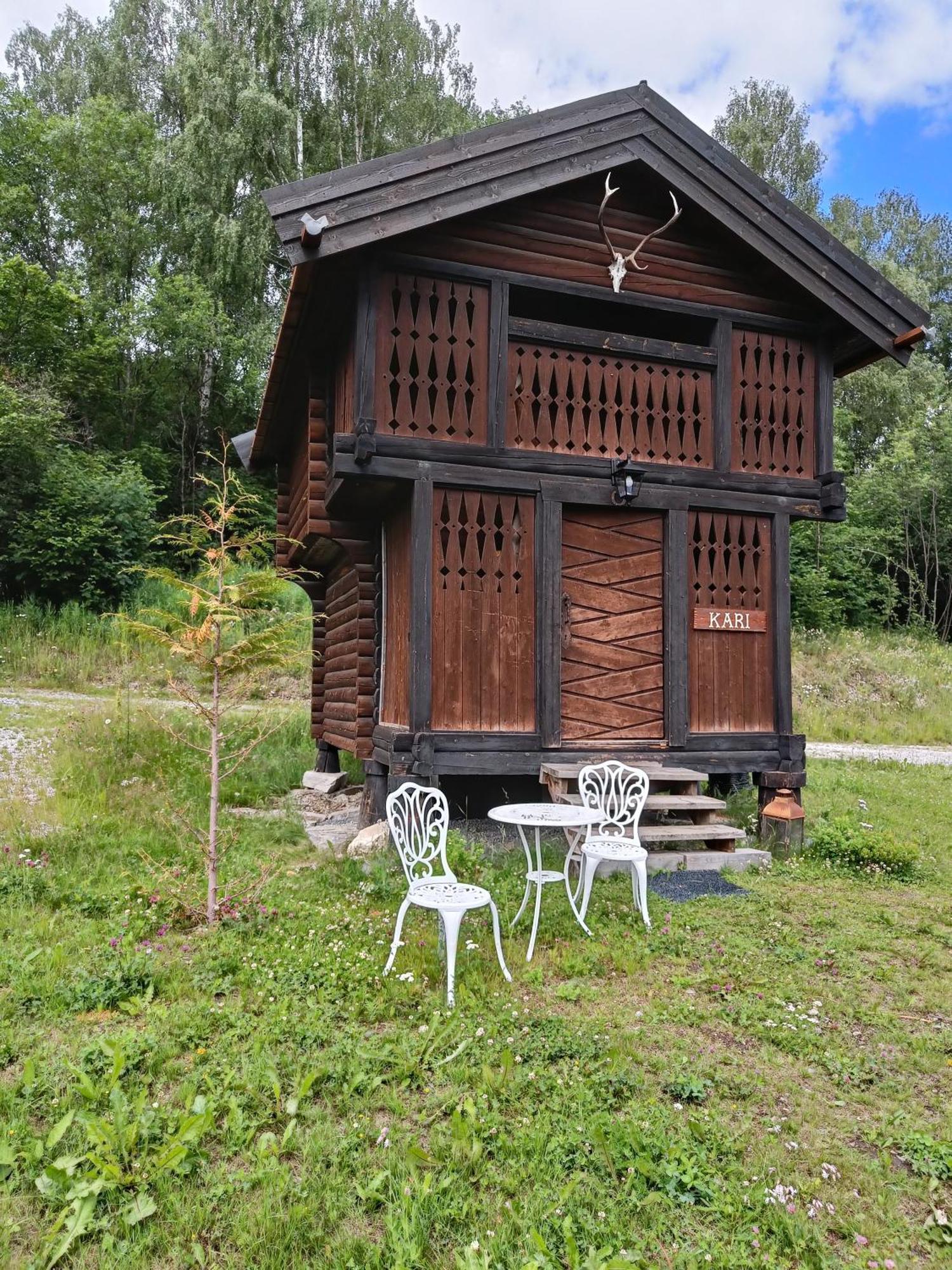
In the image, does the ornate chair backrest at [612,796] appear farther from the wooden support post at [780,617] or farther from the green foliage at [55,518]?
the green foliage at [55,518]

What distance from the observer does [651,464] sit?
7.93m

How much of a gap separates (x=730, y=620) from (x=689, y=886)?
9.31 feet

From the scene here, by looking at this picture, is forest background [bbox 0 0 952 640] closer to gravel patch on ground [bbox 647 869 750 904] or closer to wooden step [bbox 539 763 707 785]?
wooden step [bbox 539 763 707 785]

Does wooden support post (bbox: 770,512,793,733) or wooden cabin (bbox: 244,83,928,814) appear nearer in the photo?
wooden cabin (bbox: 244,83,928,814)

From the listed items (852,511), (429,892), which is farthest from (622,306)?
(852,511)

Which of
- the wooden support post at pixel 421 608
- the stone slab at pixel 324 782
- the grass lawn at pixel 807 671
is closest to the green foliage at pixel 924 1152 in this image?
the wooden support post at pixel 421 608

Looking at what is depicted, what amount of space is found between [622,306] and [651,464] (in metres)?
1.83

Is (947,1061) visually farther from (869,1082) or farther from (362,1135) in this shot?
(362,1135)

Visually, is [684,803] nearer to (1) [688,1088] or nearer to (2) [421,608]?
(2) [421,608]

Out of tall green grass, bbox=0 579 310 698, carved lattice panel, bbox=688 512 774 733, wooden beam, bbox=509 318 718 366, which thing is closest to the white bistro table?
carved lattice panel, bbox=688 512 774 733

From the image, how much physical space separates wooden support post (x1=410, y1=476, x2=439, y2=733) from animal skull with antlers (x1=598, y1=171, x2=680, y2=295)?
108 inches

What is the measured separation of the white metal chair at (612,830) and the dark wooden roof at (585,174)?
461cm

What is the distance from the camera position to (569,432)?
7746mm

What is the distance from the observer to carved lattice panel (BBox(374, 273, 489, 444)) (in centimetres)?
709
